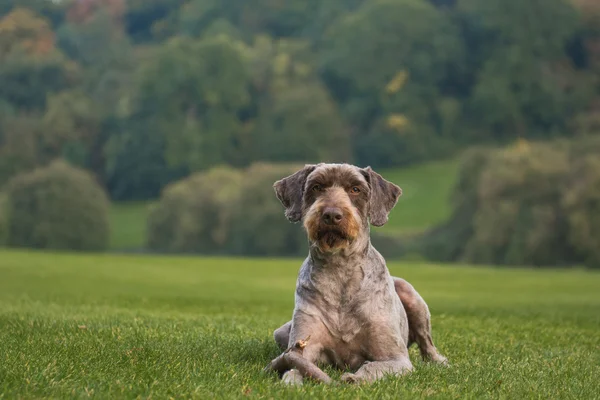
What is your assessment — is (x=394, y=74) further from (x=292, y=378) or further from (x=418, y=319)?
(x=292, y=378)

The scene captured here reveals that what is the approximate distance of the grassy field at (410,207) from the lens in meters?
89.1

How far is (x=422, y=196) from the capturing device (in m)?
93.9

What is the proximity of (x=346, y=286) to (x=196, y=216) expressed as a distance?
72.6 m

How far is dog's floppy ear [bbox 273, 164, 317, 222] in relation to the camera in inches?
351

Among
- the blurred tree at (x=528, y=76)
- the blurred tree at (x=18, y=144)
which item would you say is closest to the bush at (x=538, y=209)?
the blurred tree at (x=528, y=76)

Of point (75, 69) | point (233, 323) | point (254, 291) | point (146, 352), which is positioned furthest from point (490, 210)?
point (75, 69)

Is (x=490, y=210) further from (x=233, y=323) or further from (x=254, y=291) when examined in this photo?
(x=233, y=323)

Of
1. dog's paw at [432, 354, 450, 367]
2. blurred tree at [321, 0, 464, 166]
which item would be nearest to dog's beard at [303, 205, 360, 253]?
dog's paw at [432, 354, 450, 367]

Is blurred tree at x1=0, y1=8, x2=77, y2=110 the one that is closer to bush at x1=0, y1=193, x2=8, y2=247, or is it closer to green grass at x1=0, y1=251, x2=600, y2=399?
bush at x1=0, y1=193, x2=8, y2=247

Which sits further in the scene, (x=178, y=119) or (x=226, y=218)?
(x=178, y=119)

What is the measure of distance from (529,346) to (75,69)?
391ft

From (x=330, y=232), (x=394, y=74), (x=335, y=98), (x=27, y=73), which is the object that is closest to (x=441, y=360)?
(x=330, y=232)

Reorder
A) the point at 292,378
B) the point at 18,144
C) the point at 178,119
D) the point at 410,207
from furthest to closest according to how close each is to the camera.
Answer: the point at 178,119
the point at 18,144
the point at 410,207
the point at 292,378

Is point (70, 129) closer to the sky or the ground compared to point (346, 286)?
closer to the sky
